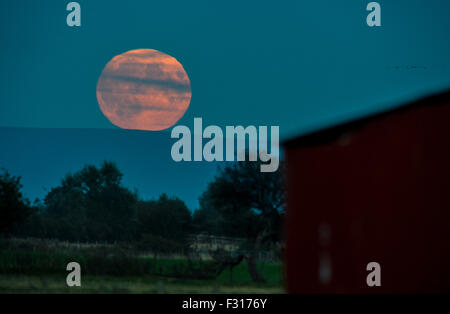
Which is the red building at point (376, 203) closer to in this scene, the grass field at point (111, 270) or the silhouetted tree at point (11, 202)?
the grass field at point (111, 270)

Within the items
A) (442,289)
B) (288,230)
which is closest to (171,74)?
(288,230)

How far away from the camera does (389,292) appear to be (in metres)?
9.41

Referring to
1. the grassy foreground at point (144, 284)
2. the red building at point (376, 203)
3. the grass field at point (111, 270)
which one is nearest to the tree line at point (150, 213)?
the grass field at point (111, 270)

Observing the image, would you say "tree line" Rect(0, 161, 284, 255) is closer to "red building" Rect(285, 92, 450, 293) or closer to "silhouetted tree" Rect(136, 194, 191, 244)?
"silhouetted tree" Rect(136, 194, 191, 244)

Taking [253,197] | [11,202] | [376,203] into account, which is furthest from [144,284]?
[376,203]

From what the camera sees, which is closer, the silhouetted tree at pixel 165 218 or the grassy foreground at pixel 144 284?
the grassy foreground at pixel 144 284

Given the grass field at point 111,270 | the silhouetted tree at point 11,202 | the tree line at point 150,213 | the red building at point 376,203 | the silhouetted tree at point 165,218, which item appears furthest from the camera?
the silhouetted tree at point 165,218

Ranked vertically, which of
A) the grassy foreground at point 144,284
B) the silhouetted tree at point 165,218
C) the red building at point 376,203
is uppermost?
the silhouetted tree at point 165,218

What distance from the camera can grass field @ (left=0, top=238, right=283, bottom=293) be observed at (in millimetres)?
26500

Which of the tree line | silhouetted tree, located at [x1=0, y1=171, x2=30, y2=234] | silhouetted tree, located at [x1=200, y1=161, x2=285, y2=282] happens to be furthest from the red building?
silhouetted tree, located at [x1=0, y1=171, x2=30, y2=234]

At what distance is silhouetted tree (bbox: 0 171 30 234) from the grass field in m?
1.62

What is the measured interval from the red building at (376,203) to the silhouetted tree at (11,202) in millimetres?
26835

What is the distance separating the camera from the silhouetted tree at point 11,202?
33.7 m

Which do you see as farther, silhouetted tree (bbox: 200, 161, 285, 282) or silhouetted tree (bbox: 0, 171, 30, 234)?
silhouetted tree (bbox: 0, 171, 30, 234)
